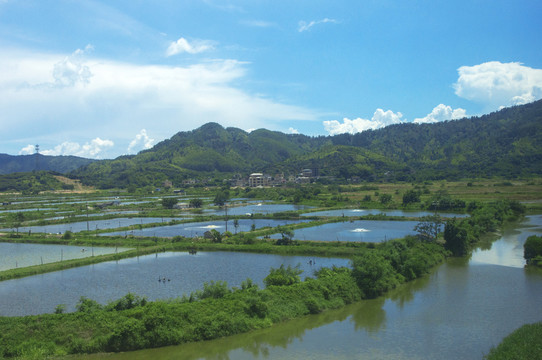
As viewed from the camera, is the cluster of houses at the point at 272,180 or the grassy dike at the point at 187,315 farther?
the cluster of houses at the point at 272,180

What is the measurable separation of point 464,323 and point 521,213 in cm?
4035

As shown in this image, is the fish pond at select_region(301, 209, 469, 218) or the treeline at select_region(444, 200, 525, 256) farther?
the fish pond at select_region(301, 209, 469, 218)

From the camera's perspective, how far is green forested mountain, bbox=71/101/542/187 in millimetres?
114875

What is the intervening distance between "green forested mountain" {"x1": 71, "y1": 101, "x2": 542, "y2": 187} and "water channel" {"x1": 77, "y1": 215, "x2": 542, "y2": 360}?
88491 millimetres

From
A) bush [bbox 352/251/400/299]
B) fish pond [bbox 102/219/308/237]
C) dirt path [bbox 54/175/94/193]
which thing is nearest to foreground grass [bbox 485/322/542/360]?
bush [bbox 352/251/400/299]

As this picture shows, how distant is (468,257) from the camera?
30.6 m

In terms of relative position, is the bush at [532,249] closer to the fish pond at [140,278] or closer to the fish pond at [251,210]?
the fish pond at [140,278]

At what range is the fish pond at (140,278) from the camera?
2112 centimetres

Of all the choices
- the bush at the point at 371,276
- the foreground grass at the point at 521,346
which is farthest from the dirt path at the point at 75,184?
the foreground grass at the point at 521,346

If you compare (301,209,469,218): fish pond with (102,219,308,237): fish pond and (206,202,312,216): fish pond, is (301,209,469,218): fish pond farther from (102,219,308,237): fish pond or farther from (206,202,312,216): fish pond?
(102,219,308,237): fish pond

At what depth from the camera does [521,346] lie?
14.6 metres

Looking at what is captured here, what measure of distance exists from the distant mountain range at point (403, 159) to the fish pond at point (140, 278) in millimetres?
87963

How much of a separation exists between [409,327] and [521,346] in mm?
4271

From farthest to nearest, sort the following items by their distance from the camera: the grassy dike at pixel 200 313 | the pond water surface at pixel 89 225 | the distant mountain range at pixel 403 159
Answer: the distant mountain range at pixel 403 159
the pond water surface at pixel 89 225
the grassy dike at pixel 200 313
